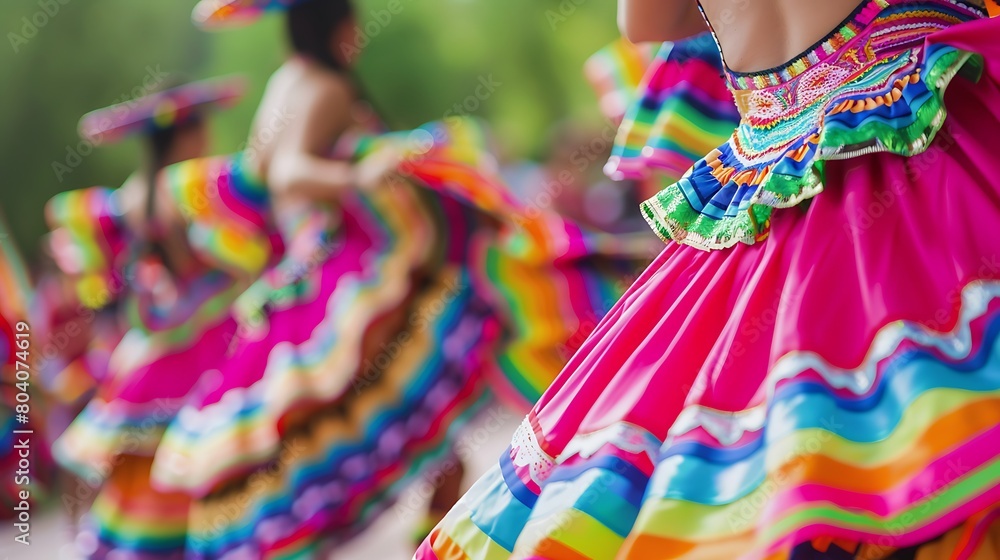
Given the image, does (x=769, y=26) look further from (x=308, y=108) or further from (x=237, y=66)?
(x=237, y=66)

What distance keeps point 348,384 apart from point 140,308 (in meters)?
0.95

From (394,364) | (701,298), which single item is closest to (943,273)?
(701,298)

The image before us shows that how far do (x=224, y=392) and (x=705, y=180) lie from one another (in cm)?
152

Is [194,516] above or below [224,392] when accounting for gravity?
below

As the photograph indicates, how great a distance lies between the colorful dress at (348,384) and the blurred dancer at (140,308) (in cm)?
19

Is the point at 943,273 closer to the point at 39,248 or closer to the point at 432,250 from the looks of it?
the point at 432,250

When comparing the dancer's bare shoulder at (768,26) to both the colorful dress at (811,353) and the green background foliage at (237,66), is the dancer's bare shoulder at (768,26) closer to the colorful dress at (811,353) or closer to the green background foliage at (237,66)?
the colorful dress at (811,353)

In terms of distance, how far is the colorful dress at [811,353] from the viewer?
67cm

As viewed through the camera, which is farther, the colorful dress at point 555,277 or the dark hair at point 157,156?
the dark hair at point 157,156

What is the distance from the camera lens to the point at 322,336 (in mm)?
2193

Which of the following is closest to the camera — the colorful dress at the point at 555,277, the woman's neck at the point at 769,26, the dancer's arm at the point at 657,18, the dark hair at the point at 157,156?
the woman's neck at the point at 769,26

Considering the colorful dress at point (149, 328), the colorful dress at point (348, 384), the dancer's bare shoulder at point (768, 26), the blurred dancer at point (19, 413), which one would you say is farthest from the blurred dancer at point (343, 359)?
the dancer's bare shoulder at point (768, 26)

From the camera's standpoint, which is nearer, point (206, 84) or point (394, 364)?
point (394, 364)

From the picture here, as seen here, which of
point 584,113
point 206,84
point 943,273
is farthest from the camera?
point 206,84
